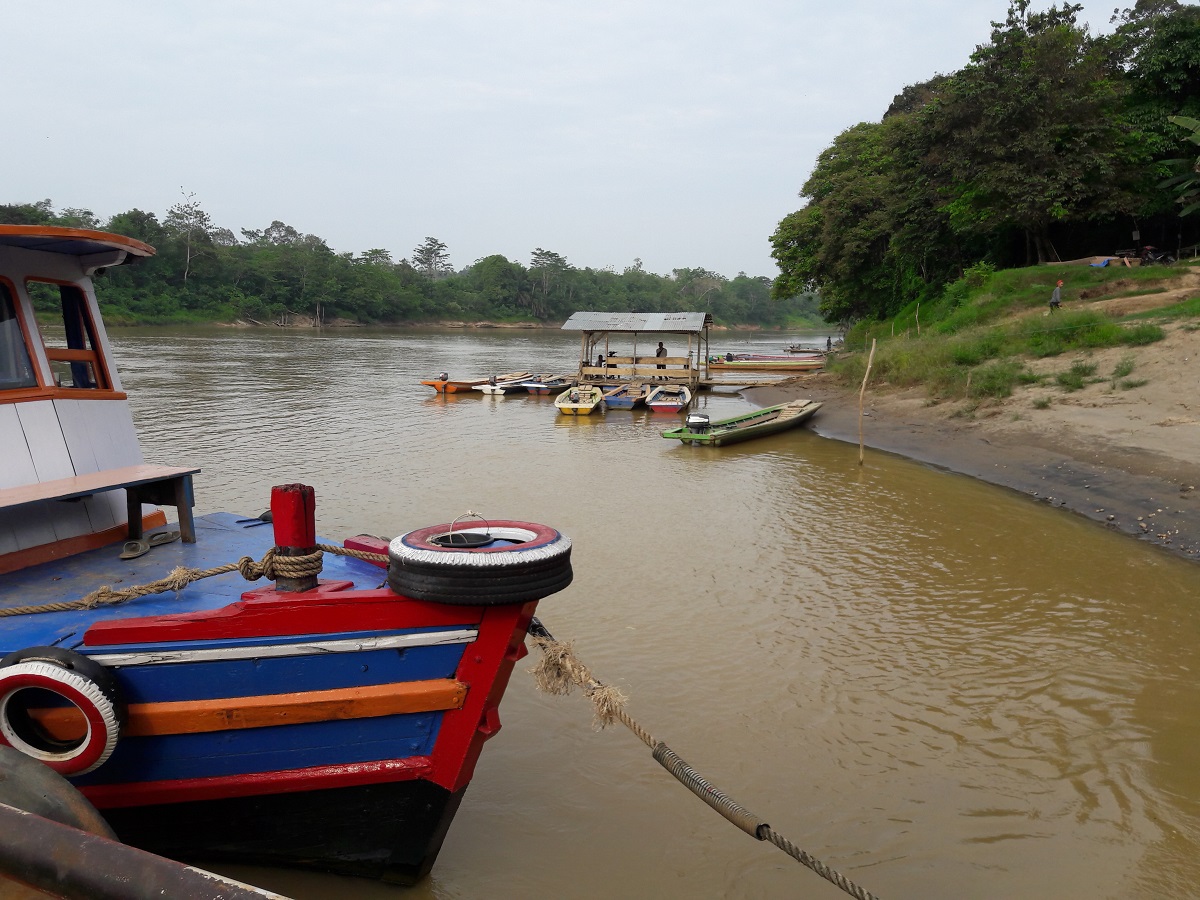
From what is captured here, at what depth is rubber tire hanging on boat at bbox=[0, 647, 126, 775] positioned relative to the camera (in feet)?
11.3

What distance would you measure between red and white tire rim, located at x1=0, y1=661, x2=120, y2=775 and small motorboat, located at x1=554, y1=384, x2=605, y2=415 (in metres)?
21.1

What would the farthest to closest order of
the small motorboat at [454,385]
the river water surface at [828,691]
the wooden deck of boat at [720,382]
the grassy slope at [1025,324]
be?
the small motorboat at [454,385], the wooden deck of boat at [720,382], the grassy slope at [1025,324], the river water surface at [828,691]

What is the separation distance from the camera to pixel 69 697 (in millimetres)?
3457

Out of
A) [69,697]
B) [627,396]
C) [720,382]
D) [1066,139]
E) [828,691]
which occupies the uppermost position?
[1066,139]

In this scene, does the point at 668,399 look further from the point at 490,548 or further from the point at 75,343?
the point at 490,548

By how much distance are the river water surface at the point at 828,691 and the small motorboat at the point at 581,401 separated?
30.4 ft

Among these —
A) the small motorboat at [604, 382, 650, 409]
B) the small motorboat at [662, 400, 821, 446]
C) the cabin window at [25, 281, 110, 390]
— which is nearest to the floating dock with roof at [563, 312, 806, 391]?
the small motorboat at [604, 382, 650, 409]

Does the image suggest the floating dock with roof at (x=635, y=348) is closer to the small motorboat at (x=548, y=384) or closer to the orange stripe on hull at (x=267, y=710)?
the small motorboat at (x=548, y=384)

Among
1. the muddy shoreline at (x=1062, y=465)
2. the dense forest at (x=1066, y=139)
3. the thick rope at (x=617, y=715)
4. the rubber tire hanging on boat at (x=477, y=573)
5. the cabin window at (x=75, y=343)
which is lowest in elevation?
the muddy shoreline at (x=1062, y=465)

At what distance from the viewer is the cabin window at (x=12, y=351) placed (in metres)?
5.20

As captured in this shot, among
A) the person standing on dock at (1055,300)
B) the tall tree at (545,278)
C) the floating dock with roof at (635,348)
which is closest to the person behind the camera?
the person standing on dock at (1055,300)

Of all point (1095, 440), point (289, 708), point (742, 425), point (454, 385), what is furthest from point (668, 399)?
point (289, 708)

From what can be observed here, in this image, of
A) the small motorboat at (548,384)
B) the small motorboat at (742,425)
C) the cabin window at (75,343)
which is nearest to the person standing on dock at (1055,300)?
the small motorboat at (742,425)

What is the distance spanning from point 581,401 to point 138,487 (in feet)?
65.5
